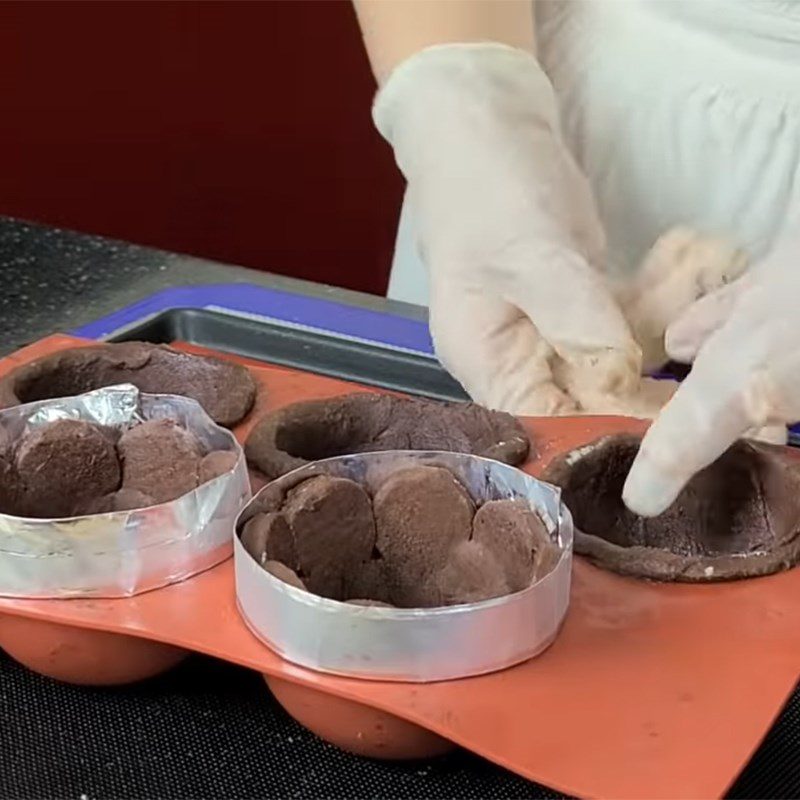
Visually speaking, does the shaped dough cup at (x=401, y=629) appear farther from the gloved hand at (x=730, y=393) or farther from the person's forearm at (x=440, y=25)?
the person's forearm at (x=440, y=25)

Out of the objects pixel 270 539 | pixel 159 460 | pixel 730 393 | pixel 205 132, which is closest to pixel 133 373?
pixel 159 460

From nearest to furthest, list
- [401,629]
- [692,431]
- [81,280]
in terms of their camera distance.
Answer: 1. [401,629]
2. [692,431]
3. [81,280]

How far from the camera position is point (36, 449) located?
65cm

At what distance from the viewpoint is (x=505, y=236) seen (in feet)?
2.71

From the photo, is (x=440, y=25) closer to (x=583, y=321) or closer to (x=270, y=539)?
(x=583, y=321)

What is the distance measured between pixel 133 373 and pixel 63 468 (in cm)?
17

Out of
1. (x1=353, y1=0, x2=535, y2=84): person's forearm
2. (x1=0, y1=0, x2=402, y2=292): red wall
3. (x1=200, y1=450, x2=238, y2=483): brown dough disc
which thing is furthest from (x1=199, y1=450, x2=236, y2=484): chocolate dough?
(x1=0, y1=0, x2=402, y2=292): red wall

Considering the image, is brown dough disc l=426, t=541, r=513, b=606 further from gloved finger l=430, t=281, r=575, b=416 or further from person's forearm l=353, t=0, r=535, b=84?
person's forearm l=353, t=0, r=535, b=84

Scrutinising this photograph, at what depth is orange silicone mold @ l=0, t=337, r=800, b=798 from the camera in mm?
507

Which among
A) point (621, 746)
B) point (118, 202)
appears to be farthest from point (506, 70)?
point (118, 202)

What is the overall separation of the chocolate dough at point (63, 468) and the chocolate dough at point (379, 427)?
10 cm

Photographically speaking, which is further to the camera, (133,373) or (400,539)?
(133,373)

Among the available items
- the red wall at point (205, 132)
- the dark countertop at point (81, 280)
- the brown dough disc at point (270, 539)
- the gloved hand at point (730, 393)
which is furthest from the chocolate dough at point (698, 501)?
the red wall at point (205, 132)

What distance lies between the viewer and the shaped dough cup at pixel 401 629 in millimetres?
527
